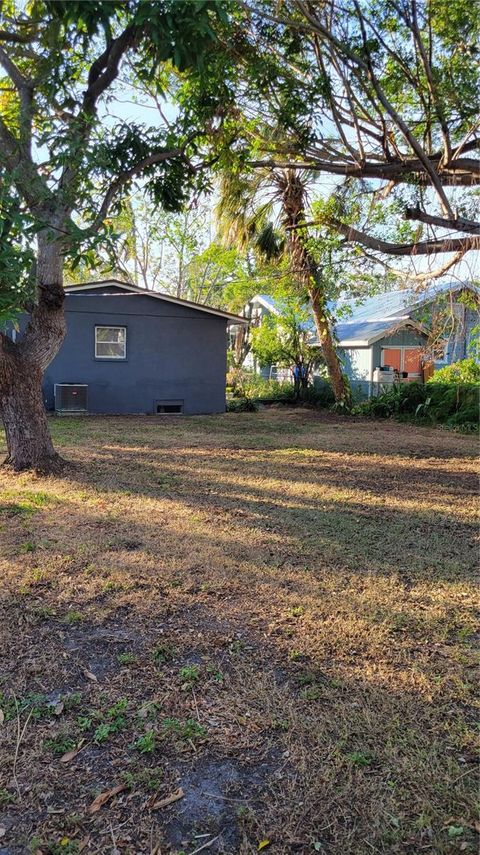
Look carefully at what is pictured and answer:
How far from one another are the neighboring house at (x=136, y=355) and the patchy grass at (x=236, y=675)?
881cm

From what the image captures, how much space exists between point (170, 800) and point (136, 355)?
13.6 m

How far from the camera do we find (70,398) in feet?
45.3

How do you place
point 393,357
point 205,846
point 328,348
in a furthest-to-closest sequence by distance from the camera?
point 393,357 < point 328,348 < point 205,846

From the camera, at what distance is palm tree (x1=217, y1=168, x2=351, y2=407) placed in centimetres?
1032

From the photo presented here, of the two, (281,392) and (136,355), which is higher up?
(136,355)

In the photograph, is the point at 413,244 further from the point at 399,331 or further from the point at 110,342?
the point at 399,331

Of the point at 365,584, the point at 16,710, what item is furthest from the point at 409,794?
the point at 365,584

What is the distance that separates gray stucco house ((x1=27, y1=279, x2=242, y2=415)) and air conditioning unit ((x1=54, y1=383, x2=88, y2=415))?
0.9 inches

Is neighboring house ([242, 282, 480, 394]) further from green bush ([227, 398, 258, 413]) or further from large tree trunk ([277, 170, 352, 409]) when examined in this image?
green bush ([227, 398, 258, 413])

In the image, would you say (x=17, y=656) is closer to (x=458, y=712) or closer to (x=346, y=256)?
(x=458, y=712)

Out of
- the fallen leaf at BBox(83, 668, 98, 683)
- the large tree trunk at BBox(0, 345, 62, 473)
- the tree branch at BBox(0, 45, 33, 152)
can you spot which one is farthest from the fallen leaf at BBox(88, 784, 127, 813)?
the tree branch at BBox(0, 45, 33, 152)

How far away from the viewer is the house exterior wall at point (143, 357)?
1412 cm

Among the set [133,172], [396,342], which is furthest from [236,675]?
[396,342]

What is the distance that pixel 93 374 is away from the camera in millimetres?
14445
